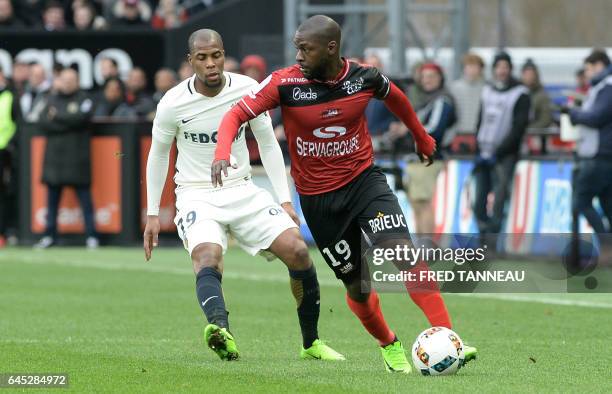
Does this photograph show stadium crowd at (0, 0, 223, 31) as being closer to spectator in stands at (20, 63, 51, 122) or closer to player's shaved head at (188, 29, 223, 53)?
spectator in stands at (20, 63, 51, 122)

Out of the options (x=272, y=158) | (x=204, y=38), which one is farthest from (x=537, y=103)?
(x=204, y=38)

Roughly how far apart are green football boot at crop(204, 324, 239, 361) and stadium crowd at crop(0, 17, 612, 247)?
24.9 ft

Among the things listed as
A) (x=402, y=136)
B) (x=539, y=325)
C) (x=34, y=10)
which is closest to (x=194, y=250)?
(x=539, y=325)

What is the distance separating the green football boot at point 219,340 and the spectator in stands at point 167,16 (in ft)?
57.5

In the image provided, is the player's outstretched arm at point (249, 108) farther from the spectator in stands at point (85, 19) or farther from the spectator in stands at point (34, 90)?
the spectator in stands at point (85, 19)

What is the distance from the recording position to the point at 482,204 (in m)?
19.2

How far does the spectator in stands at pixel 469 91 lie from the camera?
790 inches

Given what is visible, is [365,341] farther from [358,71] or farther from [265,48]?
[265,48]

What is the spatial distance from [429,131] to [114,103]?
5.95 metres

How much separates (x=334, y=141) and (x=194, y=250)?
1.20 metres

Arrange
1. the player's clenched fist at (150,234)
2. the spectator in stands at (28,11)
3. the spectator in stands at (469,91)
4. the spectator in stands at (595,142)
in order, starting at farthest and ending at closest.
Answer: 1. the spectator in stands at (28,11)
2. the spectator in stands at (469,91)
3. the spectator in stands at (595,142)
4. the player's clenched fist at (150,234)

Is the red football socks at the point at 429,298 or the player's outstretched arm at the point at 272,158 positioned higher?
the player's outstretched arm at the point at 272,158

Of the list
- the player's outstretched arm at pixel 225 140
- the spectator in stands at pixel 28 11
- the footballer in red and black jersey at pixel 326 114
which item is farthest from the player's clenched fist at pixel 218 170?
the spectator in stands at pixel 28 11

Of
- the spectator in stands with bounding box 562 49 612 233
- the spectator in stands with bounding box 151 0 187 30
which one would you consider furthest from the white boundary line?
the spectator in stands with bounding box 151 0 187 30
